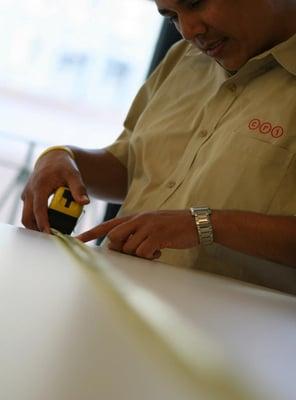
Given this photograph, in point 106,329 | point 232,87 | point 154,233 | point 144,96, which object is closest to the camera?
point 106,329

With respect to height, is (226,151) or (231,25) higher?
(231,25)

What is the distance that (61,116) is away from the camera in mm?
2240

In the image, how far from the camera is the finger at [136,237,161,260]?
77cm

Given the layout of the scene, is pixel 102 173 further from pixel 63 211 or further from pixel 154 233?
pixel 154 233

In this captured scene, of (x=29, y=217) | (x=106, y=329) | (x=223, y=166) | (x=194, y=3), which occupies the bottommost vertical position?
(x=29, y=217)

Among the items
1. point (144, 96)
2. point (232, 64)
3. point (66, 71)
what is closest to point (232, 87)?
point (232, 64)

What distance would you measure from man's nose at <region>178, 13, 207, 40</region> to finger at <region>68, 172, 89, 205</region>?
343mm

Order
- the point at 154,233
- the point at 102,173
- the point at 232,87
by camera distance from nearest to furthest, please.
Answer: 1. the point at 154,233
2. the point at 232,87
3. the point at 102,173

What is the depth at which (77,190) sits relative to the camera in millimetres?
875

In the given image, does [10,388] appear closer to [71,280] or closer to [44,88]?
[71,280]

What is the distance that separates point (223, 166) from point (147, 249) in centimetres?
22

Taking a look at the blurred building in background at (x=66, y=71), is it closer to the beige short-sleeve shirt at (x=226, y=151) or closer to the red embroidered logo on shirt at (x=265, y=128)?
the beige short-sleeve shirt at (x=226, y=151)

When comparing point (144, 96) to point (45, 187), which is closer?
point (45, 187)

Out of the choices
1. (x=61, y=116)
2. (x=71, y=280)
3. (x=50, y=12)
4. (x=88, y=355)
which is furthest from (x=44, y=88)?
(x=88, y=355)
